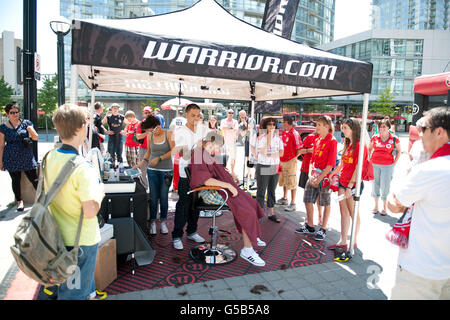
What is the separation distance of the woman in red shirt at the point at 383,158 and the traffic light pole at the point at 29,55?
6.43 m

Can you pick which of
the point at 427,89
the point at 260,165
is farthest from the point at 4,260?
the point at 427,89

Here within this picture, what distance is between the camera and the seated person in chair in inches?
130

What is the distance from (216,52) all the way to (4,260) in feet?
10.8

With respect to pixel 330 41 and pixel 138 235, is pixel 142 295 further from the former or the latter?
pixel 330 41

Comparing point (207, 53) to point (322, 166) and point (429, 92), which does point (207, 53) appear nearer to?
point (322, 166)

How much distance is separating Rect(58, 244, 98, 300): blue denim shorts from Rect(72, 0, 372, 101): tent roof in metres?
1.46

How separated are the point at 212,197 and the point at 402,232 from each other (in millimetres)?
2128

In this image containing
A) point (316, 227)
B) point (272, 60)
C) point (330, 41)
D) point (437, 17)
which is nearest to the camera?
point (272, 60)

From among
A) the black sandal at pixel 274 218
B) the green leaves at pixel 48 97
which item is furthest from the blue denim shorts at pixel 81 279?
the green leaves at pixel 48 97

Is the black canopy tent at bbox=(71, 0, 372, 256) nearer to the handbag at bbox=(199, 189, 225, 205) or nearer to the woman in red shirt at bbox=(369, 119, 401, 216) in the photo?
the handbag at bbox=(199, 189, 225, 205)

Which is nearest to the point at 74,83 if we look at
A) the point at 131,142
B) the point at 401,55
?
the point at 131,142

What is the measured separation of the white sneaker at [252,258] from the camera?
→ 11.1 ft

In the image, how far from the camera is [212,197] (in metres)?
3.48

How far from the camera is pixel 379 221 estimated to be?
203 inches
